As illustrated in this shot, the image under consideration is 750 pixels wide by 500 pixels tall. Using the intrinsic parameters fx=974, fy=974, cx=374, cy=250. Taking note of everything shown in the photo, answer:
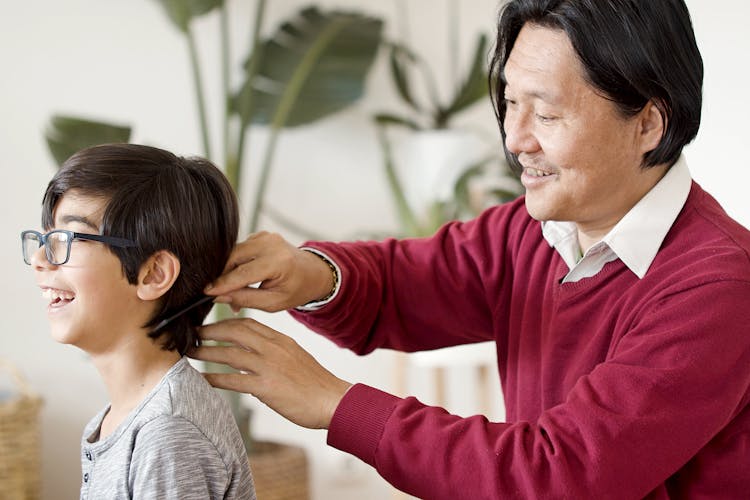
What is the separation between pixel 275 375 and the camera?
136cm

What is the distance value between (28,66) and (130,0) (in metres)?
0.38

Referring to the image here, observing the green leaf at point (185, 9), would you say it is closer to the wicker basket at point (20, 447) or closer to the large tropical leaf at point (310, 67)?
the large tropical leaf at point (310, 67)

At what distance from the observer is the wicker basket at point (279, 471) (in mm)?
2867

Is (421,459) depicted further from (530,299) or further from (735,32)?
(735,32)

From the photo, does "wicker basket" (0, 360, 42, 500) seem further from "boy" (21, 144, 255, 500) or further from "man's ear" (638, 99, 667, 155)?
"man's ear" (638, 99, 667, 155)

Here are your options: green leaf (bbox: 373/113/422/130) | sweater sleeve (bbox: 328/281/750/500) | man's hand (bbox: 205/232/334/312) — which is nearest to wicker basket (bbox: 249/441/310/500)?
green leaf (bbox: 373/113/422/130)

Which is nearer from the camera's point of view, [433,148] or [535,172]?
[535,172]

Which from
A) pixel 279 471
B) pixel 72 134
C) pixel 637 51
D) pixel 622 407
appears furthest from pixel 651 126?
pixel 279 471

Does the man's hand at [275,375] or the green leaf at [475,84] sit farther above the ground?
the green leaf at [475,84]

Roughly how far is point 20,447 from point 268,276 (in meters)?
1.55

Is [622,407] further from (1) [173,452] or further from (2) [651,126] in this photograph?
(1) [173,452]

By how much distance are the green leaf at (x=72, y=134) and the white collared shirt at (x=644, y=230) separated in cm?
150

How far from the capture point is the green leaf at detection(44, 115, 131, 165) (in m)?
2.56

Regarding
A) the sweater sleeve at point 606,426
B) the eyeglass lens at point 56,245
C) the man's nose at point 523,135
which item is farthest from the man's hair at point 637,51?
the eyeglass lens at point 56,245
